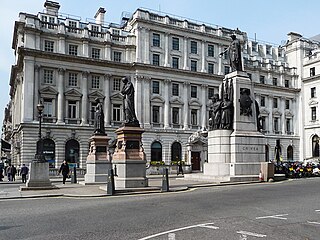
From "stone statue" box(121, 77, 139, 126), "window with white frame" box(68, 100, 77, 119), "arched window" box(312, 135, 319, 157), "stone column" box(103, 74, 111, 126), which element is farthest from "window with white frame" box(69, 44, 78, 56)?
"arched window" box(312, 135, 319, 157)

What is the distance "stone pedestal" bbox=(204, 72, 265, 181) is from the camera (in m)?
21.3

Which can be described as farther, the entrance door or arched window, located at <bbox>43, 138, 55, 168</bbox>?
the entrance door

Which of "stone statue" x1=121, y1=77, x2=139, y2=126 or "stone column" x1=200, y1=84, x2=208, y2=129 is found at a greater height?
"stone column" x1=200, y1=84, x2=208, y2=129

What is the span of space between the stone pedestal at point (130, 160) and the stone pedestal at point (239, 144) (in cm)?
567

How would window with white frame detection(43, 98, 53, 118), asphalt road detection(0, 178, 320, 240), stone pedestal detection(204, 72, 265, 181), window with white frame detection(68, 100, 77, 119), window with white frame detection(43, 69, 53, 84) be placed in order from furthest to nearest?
window with white frame detection(68, 100, 77, 119) < window with white frame detection(43, 69, 53, 84) < window with white frame detection(43, 98, 53, 118) < stone pedestal detection(204, 72, 265, 181) < asphalt road detection(0, 178, 320, 240)

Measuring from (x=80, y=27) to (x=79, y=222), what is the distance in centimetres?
4560

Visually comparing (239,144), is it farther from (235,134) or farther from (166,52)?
(166,52)

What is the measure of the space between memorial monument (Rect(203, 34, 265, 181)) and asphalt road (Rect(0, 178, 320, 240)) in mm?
8220

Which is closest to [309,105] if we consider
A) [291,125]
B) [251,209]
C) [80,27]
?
[291,125]

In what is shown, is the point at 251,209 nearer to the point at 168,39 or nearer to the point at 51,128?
the point at 51,128

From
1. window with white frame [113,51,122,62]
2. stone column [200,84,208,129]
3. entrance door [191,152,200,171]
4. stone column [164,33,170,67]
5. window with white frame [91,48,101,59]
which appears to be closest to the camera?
window with white frame [91,48,101,59]

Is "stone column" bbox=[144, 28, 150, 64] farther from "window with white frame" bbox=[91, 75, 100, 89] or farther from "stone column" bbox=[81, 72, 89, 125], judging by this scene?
"stone column" bbox=[81, 72, 89, 125]

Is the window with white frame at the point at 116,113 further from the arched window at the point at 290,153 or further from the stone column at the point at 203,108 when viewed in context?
the arched window at the point at 290,153

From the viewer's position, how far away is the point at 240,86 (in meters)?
22.4
